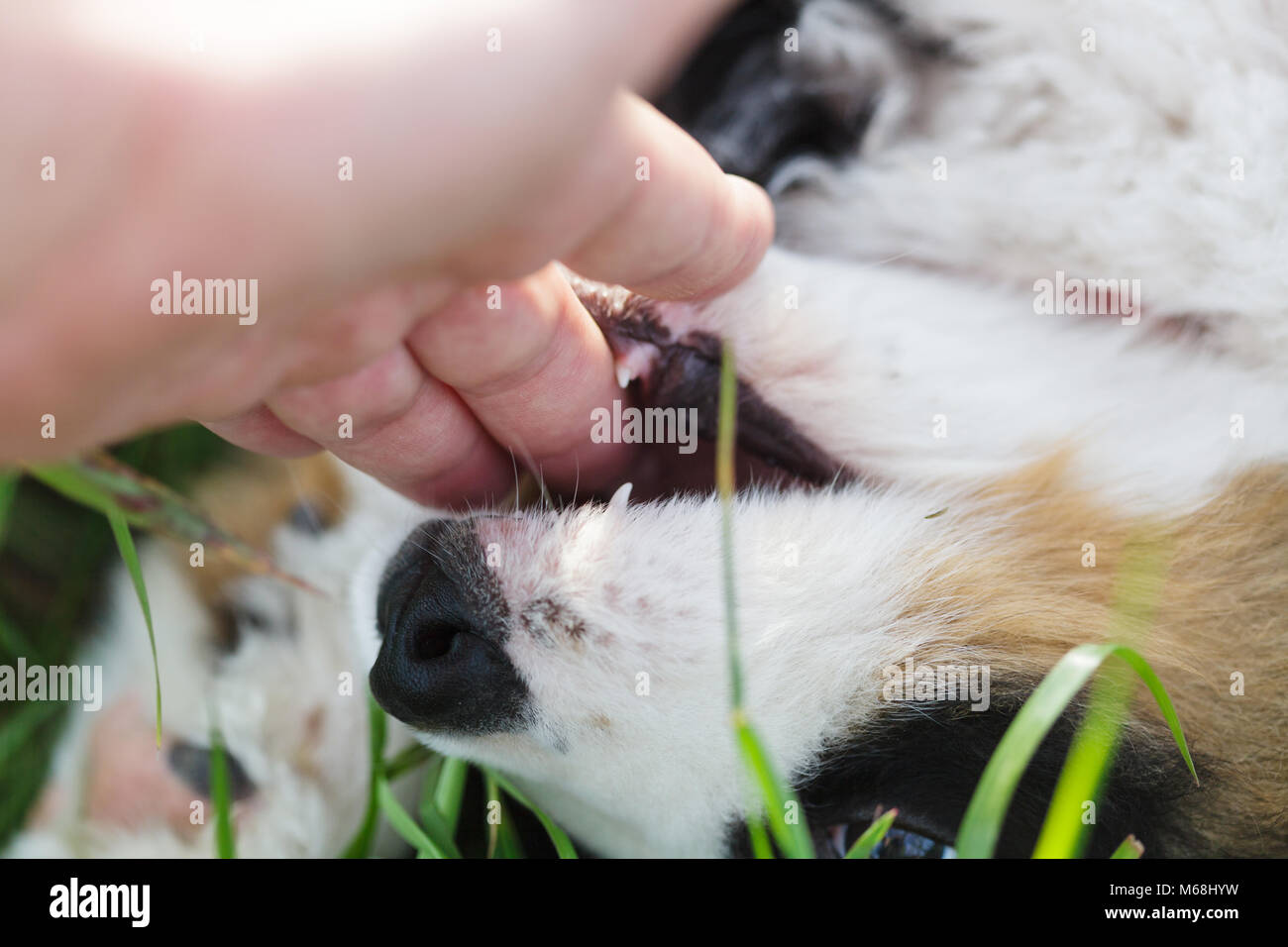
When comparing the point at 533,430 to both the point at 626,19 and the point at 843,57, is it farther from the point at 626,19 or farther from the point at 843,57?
the point at 843,57

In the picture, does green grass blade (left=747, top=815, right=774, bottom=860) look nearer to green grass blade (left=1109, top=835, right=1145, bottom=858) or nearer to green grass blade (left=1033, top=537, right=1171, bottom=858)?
green grass blade (left=1033, top=537, right=1171, bottom=858)

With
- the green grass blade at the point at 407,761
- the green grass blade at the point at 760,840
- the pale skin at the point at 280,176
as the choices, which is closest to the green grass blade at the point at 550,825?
the green grass blade at the point at 407,761

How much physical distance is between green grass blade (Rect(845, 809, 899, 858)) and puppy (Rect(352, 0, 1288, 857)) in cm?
5

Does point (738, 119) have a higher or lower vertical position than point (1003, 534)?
higher

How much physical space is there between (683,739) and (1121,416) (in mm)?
602

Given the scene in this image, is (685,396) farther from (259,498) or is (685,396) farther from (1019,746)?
(259,498)

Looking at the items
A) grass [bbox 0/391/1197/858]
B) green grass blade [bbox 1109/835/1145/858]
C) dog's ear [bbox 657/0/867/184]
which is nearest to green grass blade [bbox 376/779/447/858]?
grass [bbox 0/391/1197/858]

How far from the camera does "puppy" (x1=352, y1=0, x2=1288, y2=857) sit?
0.98 m

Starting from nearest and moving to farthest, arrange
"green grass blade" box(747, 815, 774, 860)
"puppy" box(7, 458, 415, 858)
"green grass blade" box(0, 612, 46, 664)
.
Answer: "green grass blade" box(747, 815, 774, 860), "puppy" box(7, 458, 415, 858), "green grass blade" box(0, 612, 46, 664)

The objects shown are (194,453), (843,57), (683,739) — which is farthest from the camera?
(194,453)

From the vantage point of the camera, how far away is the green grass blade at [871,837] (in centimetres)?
99

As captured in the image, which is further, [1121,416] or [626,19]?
[1121,416]
